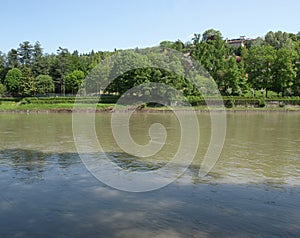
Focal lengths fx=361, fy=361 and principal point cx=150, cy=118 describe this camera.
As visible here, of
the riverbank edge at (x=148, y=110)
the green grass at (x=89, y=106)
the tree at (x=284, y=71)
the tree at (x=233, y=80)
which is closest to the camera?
the riverbank edge at (x=148, y=110)

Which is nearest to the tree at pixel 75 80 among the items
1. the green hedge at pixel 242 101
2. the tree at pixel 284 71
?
the green hedge at pixel 242 101

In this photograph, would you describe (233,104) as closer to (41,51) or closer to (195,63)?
(195,63)

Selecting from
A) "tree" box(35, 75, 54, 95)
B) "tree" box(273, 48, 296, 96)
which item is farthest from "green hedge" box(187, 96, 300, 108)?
"tree" box(35, 75, 54, 95)

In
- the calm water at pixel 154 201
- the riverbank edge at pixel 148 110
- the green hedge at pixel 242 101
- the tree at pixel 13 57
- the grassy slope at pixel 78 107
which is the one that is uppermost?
the tree at pixel 13 57

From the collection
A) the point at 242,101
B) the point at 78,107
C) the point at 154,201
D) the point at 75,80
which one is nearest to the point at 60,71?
the point at 75,80

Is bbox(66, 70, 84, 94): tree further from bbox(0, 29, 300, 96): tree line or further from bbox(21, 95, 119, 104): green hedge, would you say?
bbox(21, 95, 119, 104): green hedge

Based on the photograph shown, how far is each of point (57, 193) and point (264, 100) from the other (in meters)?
45.4

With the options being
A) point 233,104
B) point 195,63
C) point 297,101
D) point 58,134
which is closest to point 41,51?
point 195,63

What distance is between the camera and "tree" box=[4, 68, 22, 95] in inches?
2522

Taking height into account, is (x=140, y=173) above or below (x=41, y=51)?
below

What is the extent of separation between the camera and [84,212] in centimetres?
752

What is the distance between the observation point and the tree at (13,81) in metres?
64.1

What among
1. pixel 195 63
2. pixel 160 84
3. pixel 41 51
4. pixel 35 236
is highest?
pixel 41 51

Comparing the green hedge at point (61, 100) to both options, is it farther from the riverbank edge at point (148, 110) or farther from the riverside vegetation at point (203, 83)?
the riverbank edge at point (148, 110)
